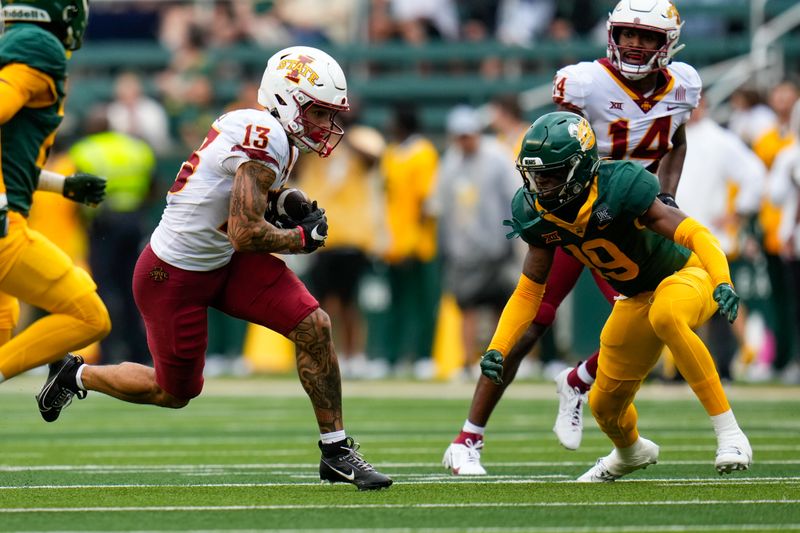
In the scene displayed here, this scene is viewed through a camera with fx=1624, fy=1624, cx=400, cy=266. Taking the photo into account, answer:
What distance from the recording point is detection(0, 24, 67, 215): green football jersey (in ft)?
21.3

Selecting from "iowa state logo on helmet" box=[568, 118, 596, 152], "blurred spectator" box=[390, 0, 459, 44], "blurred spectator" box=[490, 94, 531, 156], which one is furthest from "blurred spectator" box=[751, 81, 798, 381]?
"iowa state logo on helmet" box=[568, 118, 596, 152]

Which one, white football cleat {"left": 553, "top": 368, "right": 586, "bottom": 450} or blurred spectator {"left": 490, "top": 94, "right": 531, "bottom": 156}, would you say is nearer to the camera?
white football cleat {"left": 553, "top": 368, "right": 586, "bottom": 450}

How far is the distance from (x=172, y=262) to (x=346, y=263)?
742 cm

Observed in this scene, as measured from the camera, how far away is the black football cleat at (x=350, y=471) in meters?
6.29

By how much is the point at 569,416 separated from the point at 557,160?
160cm

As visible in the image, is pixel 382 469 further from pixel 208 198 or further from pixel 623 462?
pixel 208 198

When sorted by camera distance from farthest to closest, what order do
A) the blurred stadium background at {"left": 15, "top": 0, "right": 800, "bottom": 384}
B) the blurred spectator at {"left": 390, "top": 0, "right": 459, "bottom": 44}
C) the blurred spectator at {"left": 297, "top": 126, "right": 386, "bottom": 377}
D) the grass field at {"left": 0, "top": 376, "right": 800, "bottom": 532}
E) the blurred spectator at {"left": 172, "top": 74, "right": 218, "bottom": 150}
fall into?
the blurred spectator at {"left": 390, "top": 0, "right": 459, "bottom": 44}, the blurred spectator at {"left": 172, "top": 74, "right": 218, "bottom": 150}, the blurred stadium background at {"left": 15, "top": 0, "right": 800, "bottom": 384}, the blurred spectator at {"left": 297, "top": 126, "right": 386, "bottom": 377}, the grass field at {"left": 0, "top": 376, "right": 800, "bottom": 532}

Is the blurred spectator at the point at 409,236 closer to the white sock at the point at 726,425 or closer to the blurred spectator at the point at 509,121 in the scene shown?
the blurred spectator at the point at 509,121

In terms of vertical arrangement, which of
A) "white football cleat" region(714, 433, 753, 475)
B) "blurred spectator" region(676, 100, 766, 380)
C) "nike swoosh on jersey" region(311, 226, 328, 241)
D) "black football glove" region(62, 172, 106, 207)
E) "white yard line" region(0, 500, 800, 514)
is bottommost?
Result: "blurred spectator" region(676, 100, 766, 380)

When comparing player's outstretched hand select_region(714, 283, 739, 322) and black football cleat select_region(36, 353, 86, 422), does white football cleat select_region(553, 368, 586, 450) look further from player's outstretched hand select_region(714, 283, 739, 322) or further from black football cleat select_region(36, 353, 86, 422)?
black football cleat select_region(36, 353, 86, 422)

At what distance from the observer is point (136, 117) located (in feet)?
52.5

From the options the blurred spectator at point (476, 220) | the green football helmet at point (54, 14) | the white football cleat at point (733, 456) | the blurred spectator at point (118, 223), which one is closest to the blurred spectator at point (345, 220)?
the blurred spectator at point (476, 220)

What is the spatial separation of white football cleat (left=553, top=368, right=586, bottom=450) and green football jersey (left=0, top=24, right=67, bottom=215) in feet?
8.27

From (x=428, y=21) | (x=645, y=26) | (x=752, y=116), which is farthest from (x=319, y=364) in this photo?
(x=428, y=21)
